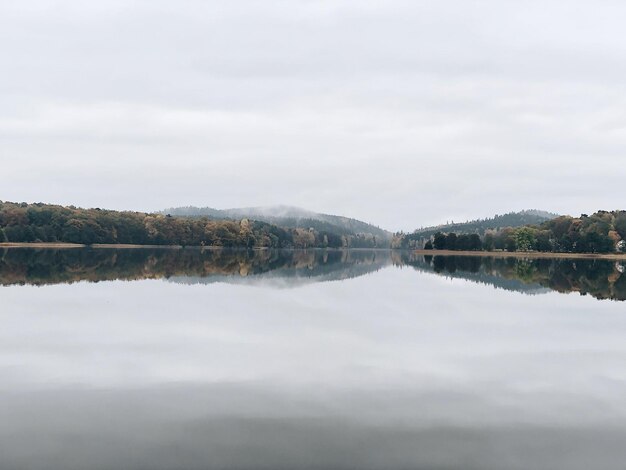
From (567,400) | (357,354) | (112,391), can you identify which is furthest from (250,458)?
(357,354)

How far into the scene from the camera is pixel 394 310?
47688 mm

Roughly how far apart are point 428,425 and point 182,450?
7.73m

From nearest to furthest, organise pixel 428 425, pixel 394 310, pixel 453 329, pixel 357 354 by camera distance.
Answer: pixel 428 425, pixel 357 354, pixel 453 329, pixel 394 310

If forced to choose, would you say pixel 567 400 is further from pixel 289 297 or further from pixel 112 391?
pixel 289 297

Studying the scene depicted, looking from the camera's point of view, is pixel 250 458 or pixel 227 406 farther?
pixel 227 406

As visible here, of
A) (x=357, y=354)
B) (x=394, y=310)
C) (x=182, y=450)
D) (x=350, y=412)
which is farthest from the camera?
(x=394, y=310)

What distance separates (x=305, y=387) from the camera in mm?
22062

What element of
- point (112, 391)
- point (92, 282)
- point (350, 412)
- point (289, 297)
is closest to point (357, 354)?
point (350, 412)

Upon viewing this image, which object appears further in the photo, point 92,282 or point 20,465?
point 92,282

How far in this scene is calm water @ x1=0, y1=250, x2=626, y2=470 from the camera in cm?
1521

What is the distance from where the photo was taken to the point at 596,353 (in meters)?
30.1

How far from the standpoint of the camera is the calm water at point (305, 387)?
15211mm

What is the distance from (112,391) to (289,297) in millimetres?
35607

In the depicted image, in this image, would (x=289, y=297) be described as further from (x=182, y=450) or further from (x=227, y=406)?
(x=182, y=450)
